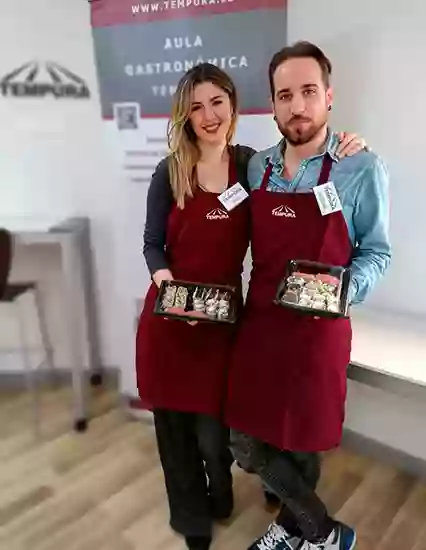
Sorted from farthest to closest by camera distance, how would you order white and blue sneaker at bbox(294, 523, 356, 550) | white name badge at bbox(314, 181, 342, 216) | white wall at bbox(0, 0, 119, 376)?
white wall at bbox(0, 0, 119, 376) → white and blue sneaker at bbox(294, 523, 356, 550) → white name badge at bbox(314, 181, 342, 216)

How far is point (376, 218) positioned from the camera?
1461mm

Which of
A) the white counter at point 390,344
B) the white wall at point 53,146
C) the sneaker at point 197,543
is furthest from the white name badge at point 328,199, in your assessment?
the white wall at point 53,146

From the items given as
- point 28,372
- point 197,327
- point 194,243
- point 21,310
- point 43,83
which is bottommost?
point 28,372

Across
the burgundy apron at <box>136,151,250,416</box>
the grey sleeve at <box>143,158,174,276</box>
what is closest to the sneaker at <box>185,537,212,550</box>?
the burgundy apron at <box>136,151,250,416</box>

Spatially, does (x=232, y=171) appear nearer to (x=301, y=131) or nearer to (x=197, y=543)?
(x=301, y=131)

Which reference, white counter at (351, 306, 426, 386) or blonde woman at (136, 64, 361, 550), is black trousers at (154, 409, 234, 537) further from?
white counter at (351, 306, 426, 386)

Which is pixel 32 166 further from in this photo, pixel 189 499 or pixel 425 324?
pixel 425 324

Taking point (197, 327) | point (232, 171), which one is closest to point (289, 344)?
point (197, 327)

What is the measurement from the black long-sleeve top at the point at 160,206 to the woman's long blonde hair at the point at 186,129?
1.5 inches

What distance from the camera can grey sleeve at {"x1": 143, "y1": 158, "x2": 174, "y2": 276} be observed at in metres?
1.68

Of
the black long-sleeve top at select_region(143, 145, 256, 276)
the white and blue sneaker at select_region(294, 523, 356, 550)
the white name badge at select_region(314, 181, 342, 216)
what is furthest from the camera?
the white and blue sneaker at select_region(294, 523, 356, 550)

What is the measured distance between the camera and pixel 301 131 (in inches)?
57.7

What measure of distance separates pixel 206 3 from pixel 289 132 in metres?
0.83

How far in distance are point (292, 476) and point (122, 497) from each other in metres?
0.82
